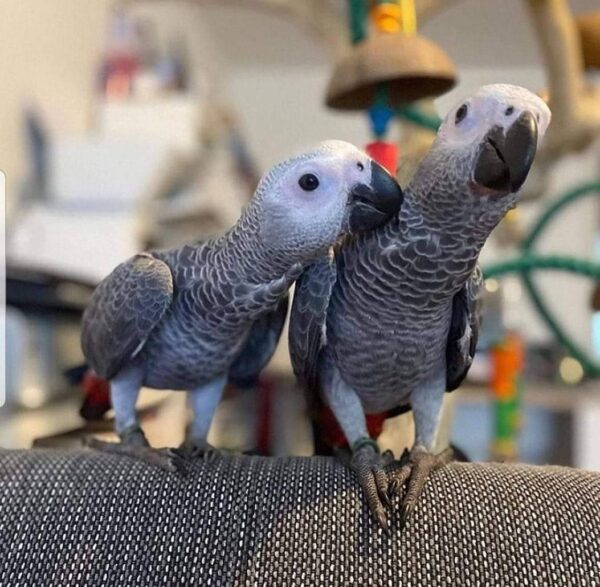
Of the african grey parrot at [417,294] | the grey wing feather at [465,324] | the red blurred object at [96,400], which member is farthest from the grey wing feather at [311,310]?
the red blurred object at [96,400]

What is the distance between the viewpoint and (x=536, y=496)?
0.44 meters

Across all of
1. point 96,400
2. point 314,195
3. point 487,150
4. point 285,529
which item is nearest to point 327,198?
point 314,195

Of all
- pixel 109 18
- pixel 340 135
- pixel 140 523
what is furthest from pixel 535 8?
pixel 340 135

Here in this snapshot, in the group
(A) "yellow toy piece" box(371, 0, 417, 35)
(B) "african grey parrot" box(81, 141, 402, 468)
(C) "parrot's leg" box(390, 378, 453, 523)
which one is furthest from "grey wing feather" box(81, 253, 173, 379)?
(A) "yellow toy piece" box(371, 0, 417, 35)

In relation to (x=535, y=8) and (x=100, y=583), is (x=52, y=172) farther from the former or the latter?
(x=100, y=583)

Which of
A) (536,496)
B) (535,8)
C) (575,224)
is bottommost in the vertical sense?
(575,224)

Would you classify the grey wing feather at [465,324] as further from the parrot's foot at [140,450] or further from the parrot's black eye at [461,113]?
the parrot's foot at [140,450]

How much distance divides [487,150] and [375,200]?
0.08 meters

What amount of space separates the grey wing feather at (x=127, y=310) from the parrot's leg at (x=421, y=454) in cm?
22

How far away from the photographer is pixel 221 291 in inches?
19.8

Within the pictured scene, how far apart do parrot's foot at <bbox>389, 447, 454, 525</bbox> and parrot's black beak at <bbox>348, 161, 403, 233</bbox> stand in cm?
18

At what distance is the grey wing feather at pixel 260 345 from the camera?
22.6 inches

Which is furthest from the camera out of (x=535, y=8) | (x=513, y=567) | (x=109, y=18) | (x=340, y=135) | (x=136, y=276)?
(x=340, y=135)

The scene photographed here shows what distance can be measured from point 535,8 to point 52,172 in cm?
111
